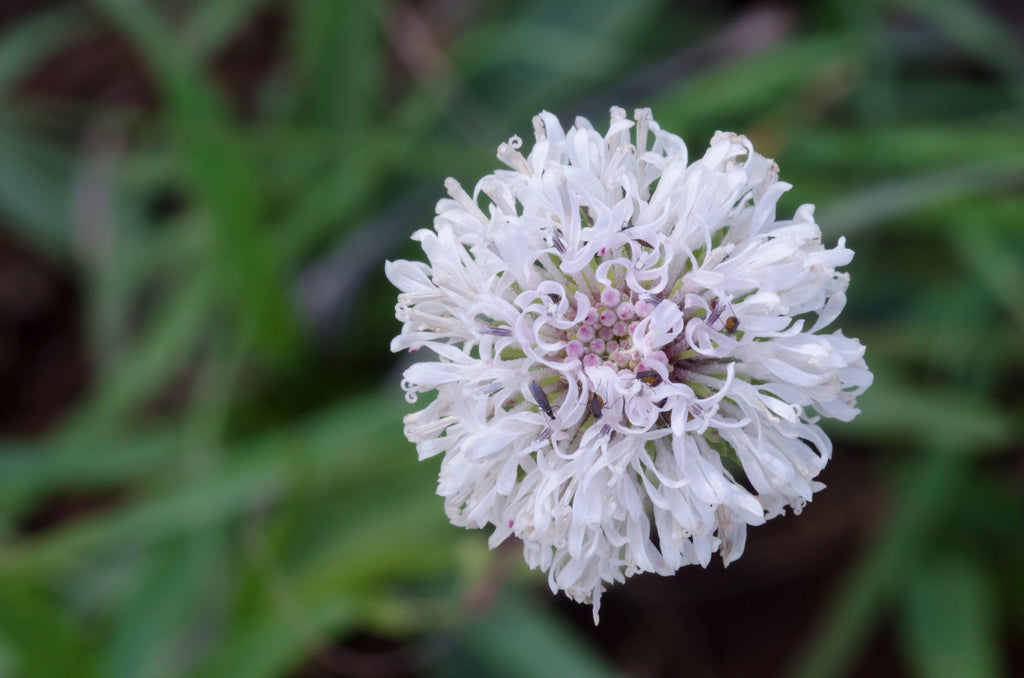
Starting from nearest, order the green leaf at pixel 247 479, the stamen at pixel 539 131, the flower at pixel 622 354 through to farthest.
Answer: the flower at pixel 622 354, the stamen at pixel 539 131, the green leaf at pixel 247 479

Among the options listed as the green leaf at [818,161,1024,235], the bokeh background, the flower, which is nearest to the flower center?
the flower

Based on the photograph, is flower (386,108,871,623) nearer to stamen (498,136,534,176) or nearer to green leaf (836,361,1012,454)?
stamen (498,136,534,176)

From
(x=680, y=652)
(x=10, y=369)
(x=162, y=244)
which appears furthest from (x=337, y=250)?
(x=680, y=652)

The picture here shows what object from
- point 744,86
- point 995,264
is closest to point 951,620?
point 995,264

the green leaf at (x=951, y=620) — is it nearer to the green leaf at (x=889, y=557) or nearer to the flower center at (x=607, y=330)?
the green leaf at (x=889, y=557)

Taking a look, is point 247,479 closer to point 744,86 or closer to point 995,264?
point 744,86

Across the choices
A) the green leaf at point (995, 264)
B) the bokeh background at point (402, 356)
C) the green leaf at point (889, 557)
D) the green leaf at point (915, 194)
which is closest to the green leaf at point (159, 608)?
the bokeh background at point (402, 356)

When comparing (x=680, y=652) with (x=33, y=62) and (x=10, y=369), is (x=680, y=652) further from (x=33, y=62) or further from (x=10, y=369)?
(x=33, y=62)

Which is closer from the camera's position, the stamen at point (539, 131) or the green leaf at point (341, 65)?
the stamen at point (539, 131)
